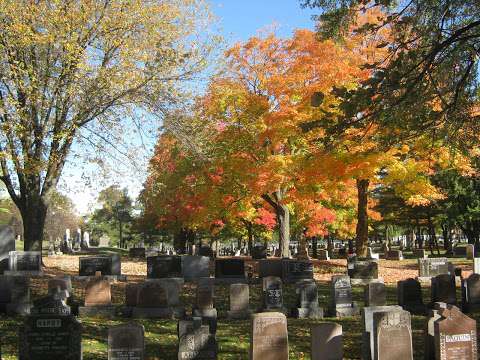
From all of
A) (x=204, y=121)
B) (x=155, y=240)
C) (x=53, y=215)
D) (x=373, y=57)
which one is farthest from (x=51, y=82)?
(x=53, y=215)

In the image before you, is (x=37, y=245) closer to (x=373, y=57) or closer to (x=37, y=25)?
(x=37, y=25)

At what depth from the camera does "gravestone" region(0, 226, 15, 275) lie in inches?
789

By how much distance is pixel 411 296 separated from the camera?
13445 mm

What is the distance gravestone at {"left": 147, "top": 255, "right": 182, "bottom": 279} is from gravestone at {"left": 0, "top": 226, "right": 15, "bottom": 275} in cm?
551

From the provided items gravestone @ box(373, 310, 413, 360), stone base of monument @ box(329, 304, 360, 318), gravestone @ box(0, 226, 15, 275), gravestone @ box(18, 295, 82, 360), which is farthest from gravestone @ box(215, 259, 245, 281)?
gravestone @ box(18, 295, 82, 360)

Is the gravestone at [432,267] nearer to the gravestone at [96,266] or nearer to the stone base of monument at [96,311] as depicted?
the gravestone at [96,266]

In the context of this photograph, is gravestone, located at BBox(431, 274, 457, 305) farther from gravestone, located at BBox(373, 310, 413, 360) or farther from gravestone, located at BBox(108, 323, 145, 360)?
gravestone, located at BBox(108, 323, 145, 360)

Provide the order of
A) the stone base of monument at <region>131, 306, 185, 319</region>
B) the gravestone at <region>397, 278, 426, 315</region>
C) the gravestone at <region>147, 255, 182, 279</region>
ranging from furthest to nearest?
the gravestone at <region>147, 255, 182, 279</region>
the gravestone at <region>397, 278, 426, 315</region>
the stone base of monument at <region>131, 306, 185, 319</region>

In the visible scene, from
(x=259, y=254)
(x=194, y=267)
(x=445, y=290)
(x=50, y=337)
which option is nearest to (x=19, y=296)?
(x=50, y=337)

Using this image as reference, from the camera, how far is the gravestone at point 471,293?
13.4 m

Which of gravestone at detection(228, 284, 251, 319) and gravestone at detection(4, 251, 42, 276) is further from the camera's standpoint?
gravestone at detection(4, 251, 42, 276)

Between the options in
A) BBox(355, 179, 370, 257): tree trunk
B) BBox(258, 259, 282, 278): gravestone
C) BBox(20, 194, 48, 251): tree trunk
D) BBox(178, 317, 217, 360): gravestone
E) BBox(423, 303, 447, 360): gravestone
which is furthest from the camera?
BBox(355, 179, 370, 257): tree trunk

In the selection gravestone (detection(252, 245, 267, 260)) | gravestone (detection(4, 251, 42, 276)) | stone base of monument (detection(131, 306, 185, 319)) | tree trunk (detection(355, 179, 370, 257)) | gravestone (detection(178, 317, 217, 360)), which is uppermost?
tree trunk (detection(355, 179, 370, 257))

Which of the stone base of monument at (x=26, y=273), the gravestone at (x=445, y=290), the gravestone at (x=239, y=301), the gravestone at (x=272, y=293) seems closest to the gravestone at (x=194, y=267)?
the stone base of monument at (x=26, y=273)
